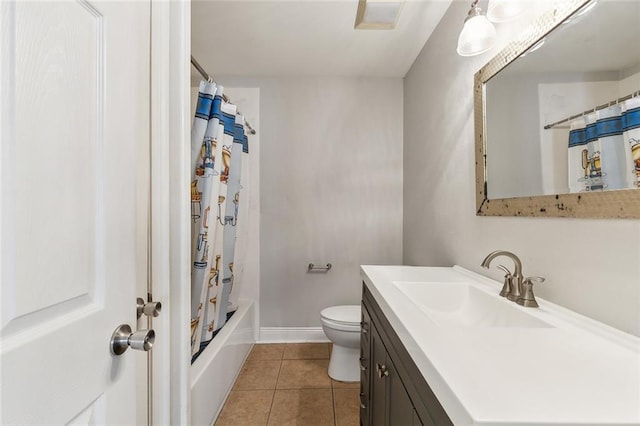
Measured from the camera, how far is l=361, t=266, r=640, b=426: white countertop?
17.0 inches

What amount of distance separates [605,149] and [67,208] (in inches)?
47.9

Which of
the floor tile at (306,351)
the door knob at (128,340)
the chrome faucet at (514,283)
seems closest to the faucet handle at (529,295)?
the chrome faucet at (514,283)

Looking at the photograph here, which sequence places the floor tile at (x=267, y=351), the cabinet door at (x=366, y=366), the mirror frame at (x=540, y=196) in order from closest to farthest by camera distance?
the mirror frame at (x=540, y=196)
the cabinet door at (x=366, y=366)
the floor tile at (x=267, y=351)

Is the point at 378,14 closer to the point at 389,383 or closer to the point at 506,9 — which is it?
the point at 506,9

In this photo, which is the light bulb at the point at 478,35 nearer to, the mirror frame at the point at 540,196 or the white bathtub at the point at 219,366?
the mirror frame at the point at 540,196

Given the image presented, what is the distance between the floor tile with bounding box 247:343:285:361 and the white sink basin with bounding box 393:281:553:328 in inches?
61.6

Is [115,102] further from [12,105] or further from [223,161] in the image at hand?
[223,161]

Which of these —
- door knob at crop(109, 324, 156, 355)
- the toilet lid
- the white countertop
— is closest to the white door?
door knob at crop(109, 324, 156, 355)

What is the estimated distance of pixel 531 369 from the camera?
21.6 inches

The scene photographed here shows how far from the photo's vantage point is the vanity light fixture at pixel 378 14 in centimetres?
166

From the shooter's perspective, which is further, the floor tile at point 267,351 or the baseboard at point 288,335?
the baseboard at point 288,335

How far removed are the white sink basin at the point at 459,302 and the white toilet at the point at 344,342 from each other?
2.70 ft

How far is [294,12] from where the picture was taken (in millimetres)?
1756

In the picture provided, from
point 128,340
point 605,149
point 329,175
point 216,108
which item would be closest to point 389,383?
point 128,340
